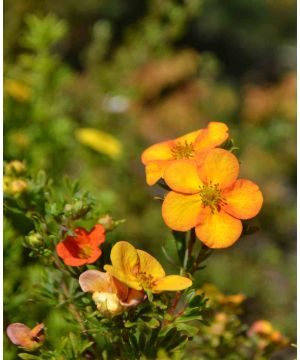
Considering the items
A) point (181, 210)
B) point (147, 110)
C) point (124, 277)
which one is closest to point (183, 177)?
point (181, 210)

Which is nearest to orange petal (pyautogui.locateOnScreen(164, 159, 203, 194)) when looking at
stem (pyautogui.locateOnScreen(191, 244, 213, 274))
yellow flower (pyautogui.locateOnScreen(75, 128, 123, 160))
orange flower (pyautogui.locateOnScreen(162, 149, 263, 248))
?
orange flower (pyautogui.locateOnScreen(162, 149, 263, 248))

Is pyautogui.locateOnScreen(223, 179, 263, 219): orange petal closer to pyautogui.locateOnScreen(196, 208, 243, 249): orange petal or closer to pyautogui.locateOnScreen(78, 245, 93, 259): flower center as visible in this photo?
pyautogui.locateOnScreen(196, 208, 243, 249): orange petal

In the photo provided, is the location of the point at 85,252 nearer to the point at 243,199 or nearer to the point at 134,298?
the point at 134,298

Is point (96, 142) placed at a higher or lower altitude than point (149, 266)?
higher

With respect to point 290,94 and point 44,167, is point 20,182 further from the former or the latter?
point 290,94

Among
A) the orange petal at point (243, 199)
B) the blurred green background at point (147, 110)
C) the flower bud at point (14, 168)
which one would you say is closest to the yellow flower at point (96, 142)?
the blurred green background at point (147, 110)

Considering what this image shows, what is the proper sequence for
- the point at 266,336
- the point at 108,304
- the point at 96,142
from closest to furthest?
1. the point at 108,304
2. the point at 266,336
3. the point at 96,142
